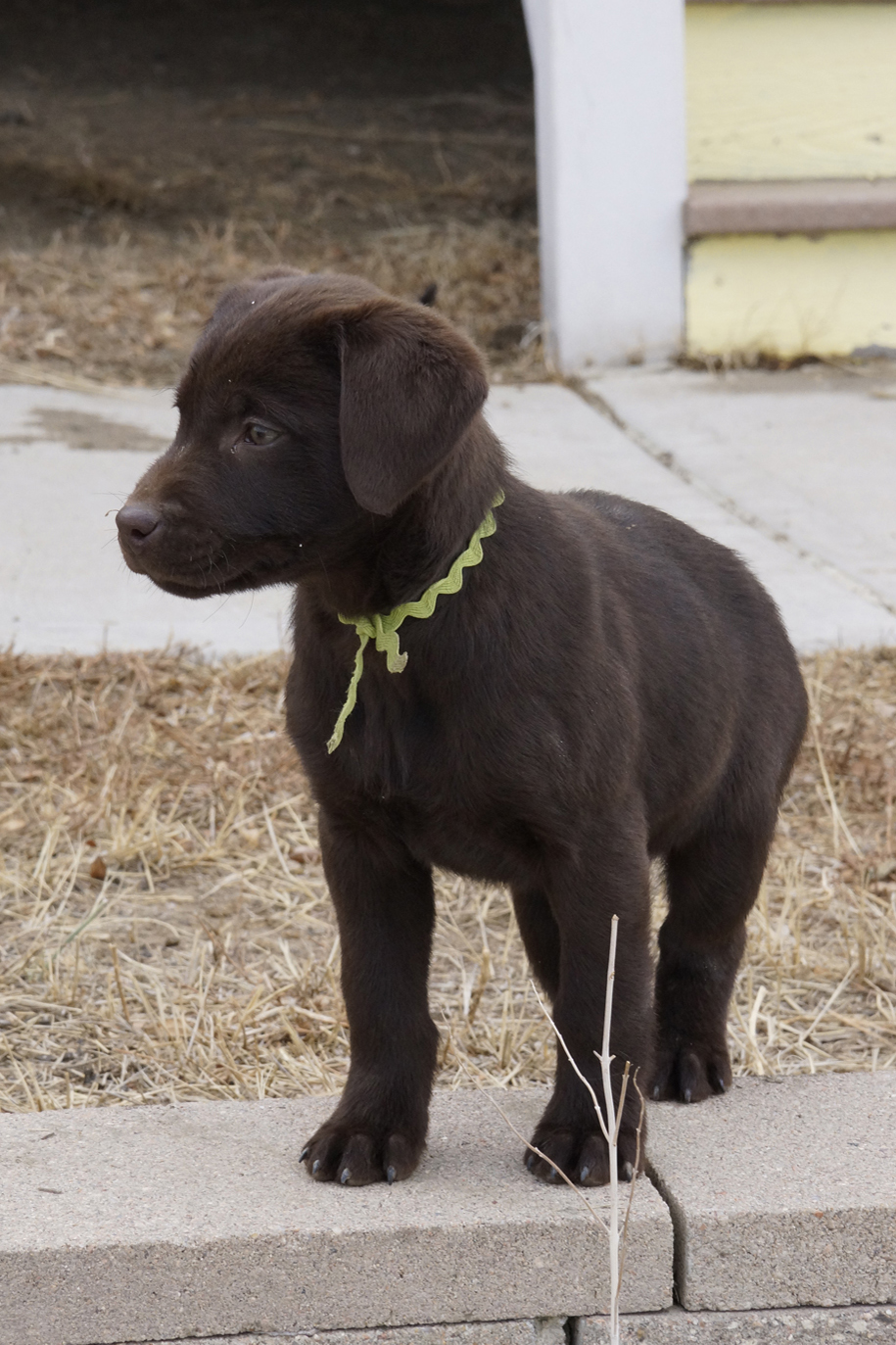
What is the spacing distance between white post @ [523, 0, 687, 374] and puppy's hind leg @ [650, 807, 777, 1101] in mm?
4618

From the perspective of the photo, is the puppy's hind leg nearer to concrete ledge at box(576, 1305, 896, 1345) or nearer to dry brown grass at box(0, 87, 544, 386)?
concrete ledge at box(576, 1305, 896, 1345)

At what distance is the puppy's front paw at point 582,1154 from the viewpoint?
245 cm

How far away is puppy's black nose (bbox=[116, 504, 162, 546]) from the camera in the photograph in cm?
232

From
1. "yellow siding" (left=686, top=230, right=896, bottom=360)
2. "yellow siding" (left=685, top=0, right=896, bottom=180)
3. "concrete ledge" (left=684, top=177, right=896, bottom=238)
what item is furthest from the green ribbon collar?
"yellow siding" (left=685, top=0, right=896, bottom=180)

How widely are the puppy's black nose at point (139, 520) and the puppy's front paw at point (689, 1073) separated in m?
1.21

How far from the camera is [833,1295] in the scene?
2465 millimetres

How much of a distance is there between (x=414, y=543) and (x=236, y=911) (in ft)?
5.24

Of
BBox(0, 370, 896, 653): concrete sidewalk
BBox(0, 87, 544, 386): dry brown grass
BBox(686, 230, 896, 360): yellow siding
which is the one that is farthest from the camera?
BBox(0, 87, 544, 386): dry brown grass

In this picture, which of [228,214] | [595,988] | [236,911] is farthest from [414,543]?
[228,214]

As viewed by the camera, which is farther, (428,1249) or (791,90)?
(791,90)

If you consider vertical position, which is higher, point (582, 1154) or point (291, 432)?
point (291, 432)

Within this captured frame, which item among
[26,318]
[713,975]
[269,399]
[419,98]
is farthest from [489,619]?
[419,98]

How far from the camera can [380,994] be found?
102 inches

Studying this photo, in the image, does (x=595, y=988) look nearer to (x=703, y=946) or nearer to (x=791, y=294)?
(x=703, y=946)
